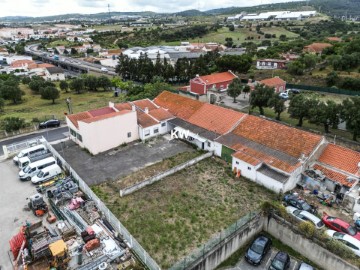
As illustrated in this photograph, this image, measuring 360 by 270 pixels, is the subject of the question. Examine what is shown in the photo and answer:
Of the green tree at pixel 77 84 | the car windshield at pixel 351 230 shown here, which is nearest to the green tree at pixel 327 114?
the car windshield at pixel 351 230

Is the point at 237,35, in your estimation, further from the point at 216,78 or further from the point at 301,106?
the point at 301,106

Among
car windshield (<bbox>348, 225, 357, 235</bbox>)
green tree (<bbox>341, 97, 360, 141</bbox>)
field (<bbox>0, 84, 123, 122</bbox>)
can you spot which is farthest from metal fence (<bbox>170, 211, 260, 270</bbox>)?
field (<bbox>0, 84, 123, 122</bbox>)

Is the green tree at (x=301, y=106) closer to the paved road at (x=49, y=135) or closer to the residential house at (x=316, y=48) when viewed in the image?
the paved road at (x=49, y=135)

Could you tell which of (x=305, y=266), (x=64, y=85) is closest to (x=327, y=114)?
(x=305, y=266)

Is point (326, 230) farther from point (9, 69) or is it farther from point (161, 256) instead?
point (9, 69)

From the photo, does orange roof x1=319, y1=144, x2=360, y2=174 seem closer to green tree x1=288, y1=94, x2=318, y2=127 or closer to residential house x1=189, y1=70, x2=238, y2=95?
green tree x1=288, y1=94, x2=318, y2=127
